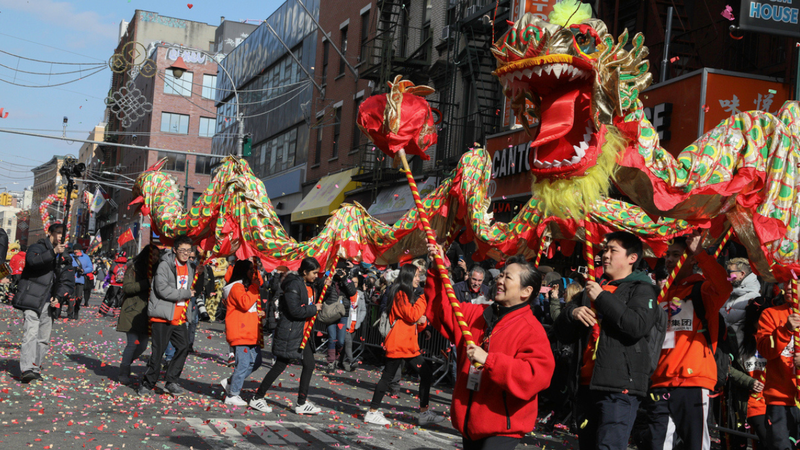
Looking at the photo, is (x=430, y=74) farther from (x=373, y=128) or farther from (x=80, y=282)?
(x=373, y=128)

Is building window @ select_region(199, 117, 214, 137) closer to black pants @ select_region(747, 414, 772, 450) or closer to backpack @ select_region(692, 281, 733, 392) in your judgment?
black pants @ select_region(747, 414, 772, 450)

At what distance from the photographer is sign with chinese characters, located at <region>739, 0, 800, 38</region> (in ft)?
29.6

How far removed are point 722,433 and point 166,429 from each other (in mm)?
5268

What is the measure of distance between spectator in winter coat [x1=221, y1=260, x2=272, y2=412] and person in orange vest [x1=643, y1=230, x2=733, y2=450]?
4.76m

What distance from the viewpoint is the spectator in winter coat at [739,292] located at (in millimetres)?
7230

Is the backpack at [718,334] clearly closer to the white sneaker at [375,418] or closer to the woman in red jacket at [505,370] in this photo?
the woman in red jacket at [505,370]

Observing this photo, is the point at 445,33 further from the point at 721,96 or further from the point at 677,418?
the point at 677,418

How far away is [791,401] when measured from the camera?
604 centimetres

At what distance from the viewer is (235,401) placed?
8.88m

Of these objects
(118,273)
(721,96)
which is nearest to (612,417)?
(721,96)

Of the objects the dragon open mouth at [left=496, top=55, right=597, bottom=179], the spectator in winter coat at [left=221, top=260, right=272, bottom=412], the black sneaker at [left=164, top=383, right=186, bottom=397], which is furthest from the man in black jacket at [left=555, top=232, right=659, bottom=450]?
the black sneaker at [left=164, top=383, right=186, bottom=397]

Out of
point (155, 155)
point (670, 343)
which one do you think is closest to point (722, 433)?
point (670, 343)

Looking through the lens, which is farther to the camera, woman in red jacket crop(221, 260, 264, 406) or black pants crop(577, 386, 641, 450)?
woman in red jacket crop(221, 260, 264, 406)

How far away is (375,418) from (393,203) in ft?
43.8
